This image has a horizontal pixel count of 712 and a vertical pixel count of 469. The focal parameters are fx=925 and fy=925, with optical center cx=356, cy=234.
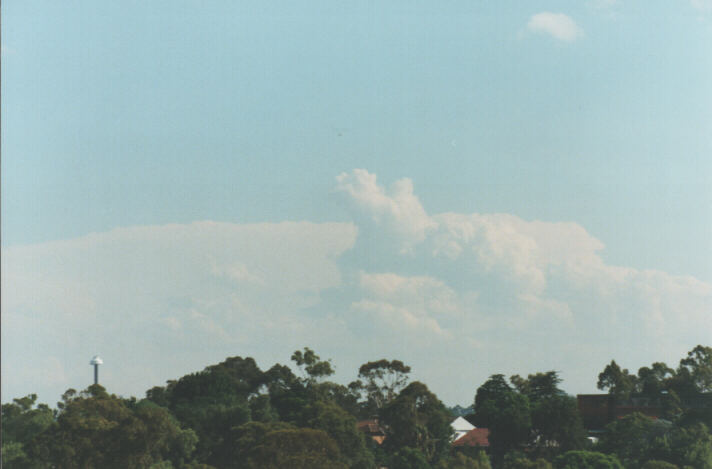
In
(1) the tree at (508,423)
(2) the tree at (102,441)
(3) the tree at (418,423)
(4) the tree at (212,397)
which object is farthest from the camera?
(1) the tree at (508,423)

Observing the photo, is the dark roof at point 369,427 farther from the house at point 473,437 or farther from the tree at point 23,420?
the tree at point 23,420

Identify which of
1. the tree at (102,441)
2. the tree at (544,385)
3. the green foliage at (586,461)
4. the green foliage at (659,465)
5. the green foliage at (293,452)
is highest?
the tree at (544,385)

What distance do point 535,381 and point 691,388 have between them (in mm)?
12350

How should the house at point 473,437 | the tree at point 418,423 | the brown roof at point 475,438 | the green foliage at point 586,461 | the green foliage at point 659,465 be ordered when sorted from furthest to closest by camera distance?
the brown roof at point 475,438
the house at point 473,437
the tree at point 418,423
the green foliage at point 586,461
the green foliage at point 659,465

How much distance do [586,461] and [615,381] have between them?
52.0 metres

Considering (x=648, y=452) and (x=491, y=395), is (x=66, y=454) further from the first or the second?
(x=491, y=395)

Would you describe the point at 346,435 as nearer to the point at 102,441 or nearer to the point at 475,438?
the point at 102,441

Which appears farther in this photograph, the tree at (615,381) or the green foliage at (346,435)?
the tree at (615,381)

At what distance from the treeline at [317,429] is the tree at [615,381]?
44.9 feet

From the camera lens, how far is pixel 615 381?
297ft

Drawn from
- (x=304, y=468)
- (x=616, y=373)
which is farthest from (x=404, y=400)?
(x=616, y=373)

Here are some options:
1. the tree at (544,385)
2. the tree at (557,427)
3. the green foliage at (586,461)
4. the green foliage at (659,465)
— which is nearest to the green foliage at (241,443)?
the green foliage at (586,461)

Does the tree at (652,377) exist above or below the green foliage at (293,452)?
above

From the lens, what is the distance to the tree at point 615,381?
8919cm
